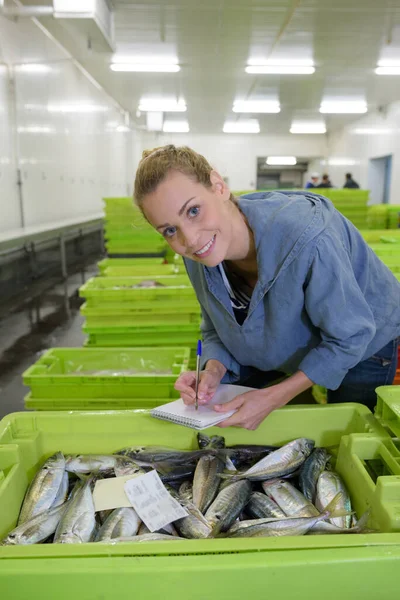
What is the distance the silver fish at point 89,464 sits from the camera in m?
1.46

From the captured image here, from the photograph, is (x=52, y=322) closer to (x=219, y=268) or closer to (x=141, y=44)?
(x=219, y=268)

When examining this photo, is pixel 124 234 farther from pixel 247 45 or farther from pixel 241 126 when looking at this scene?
pixel 241 126

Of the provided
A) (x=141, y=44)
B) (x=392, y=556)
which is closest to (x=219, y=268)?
(x=392, y=556)

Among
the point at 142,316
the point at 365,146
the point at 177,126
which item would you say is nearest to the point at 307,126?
the point at 365,146

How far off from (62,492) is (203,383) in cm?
57

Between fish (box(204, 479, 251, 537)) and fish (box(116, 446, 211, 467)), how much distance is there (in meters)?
0.15

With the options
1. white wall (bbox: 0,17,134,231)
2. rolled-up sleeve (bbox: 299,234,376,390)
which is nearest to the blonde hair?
rolled-up sleeve (bbox: 299,234,376,390)

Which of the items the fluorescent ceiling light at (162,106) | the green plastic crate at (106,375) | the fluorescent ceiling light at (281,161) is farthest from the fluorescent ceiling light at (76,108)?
the fluorescent ceiling light at (281,161)

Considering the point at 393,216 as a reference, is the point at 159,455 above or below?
below

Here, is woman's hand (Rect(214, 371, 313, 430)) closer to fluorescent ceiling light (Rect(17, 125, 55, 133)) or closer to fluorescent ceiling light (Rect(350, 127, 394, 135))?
fluorescent ceiling light (Rect(17, 125, 55, 133))

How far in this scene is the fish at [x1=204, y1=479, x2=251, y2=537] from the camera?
124cm

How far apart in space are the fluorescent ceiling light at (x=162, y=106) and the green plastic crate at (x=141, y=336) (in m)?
11.8

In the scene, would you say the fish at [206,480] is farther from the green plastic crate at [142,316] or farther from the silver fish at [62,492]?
the green plastic crate at [142,316]

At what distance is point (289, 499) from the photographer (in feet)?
4.41
